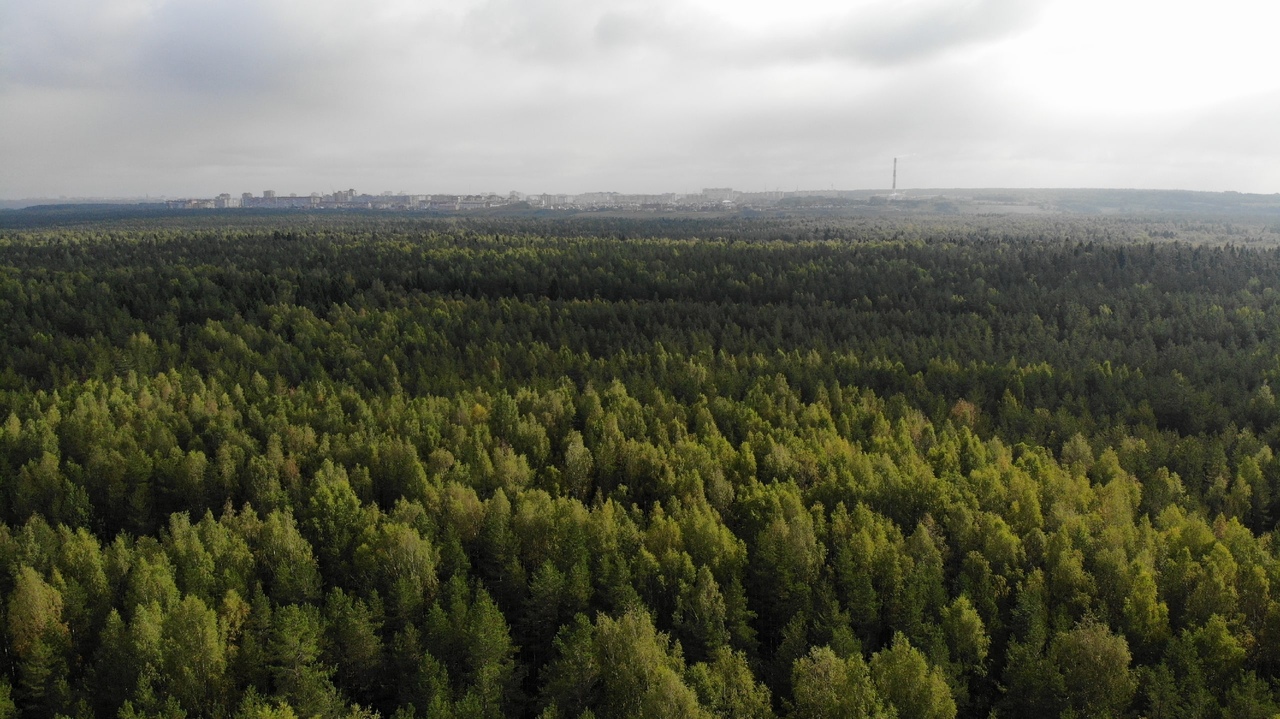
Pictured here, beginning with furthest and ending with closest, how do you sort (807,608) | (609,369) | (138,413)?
(609,369), (138,413), (807,608)

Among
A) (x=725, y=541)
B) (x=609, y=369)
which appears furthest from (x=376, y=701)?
(x=609, y=369)

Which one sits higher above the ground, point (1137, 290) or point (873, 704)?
point (1137, 290)

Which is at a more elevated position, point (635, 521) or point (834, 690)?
point (635, 521)

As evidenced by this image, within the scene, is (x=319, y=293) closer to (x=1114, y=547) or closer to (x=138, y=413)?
(x=138, y=413)

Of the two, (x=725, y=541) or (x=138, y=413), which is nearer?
(x=725, y=541)

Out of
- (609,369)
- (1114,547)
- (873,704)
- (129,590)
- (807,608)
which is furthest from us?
(609,369)

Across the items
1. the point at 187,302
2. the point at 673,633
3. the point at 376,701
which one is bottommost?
the point at 376,701

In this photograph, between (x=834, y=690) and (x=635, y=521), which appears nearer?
(x=834, y=690)

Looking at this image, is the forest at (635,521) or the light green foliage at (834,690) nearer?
the light green foliage at (834,690)
